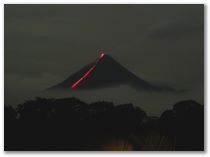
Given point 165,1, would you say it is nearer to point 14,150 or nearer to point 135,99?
point 135,99

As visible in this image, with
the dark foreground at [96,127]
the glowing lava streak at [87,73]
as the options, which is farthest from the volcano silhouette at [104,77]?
the dark foreground at [96,127]

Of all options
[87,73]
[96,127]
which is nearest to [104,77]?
[87,73]

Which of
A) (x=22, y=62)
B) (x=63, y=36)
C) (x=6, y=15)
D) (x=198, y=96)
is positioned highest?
(x=6, y=15)

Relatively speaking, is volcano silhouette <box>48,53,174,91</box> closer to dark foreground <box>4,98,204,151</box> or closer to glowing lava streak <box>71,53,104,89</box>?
glowing lava streak <box>71,53,104,89</box>

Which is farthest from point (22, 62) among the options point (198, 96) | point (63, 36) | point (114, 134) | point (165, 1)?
point (198, 96)

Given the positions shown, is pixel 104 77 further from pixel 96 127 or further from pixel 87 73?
pixel 96 127

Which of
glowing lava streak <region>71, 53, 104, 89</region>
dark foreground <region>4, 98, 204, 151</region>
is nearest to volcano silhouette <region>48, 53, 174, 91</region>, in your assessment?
glowing lava streak <region>71, 53, 104, 89</region>
